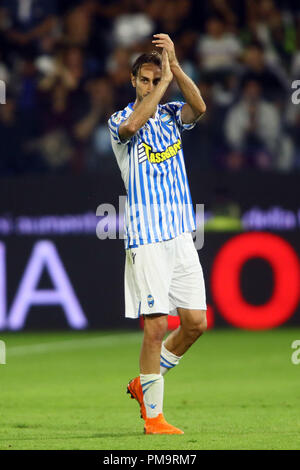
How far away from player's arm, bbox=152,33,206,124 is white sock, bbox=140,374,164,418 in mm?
1599

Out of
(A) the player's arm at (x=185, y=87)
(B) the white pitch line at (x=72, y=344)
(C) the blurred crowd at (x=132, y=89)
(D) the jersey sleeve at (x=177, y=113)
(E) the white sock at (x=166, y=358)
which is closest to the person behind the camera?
(A) the player's arm at (x=185, y=87)

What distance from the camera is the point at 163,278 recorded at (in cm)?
666

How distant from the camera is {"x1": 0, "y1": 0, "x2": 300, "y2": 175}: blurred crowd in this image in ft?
43.2

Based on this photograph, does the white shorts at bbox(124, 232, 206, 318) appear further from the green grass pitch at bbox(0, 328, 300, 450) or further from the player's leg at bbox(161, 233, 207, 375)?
the green grass pitch at bbox(0, 328, 300, 450)

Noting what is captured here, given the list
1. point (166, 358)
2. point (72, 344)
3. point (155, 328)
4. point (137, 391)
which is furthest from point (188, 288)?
point (72, 344)

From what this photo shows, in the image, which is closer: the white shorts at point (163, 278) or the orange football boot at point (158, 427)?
the orange football boot at point (158, 427)

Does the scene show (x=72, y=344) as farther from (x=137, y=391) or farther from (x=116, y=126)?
Answer: (x=116, y=126)

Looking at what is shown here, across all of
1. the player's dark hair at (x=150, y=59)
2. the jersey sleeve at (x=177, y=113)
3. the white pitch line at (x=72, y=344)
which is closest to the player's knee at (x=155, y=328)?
the jersey sleeve at (x=177, y=113)

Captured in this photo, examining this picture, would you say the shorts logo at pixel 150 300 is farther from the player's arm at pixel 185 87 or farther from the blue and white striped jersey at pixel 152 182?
the player's arm at pixel 185 87

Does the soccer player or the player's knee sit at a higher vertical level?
the soccer player

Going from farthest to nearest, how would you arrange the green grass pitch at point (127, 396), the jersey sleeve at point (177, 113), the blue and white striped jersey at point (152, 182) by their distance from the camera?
the jersey sleeve at point (177, 113), the blue and white striped jersey at point (152, 182), the green grass pitch at point (127, 396)

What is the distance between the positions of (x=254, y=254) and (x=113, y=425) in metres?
6.74

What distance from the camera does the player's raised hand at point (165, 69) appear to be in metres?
6.47

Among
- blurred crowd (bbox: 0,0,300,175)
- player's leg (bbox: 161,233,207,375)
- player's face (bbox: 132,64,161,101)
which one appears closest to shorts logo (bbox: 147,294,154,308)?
player's leg (bbox: 161,233,207,375)
